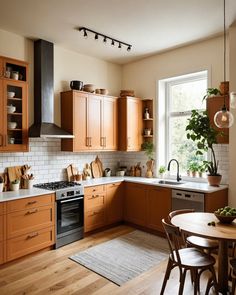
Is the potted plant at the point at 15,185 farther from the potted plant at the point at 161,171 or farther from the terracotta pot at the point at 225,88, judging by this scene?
the terracotta pot at the point at 225,88

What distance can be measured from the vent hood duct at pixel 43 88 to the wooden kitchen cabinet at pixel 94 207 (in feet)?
3.26

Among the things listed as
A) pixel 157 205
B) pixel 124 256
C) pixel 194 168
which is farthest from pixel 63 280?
pixel 194 168

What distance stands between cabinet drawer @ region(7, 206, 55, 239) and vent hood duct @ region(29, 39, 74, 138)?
3.84ft

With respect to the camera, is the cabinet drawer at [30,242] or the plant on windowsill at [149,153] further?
the plant on windowsill at [149,153]

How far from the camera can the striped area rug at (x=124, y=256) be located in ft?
9.98

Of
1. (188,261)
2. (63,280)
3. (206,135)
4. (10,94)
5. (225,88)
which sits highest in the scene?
(225,88)

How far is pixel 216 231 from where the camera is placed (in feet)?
7.47

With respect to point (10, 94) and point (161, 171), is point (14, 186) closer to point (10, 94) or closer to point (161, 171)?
point (10, 94)

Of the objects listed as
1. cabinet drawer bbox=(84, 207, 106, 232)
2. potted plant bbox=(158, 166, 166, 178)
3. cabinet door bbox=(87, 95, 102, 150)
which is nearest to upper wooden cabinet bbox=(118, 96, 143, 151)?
cabinet door bbox=(87, 95, 102, 150)

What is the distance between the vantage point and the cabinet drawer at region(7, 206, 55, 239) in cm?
322

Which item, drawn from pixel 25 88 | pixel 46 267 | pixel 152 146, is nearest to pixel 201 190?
pixel 152 146

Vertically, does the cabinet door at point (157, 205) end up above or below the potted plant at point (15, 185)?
below

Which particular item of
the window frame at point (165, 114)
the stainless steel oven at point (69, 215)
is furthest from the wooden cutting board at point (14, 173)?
the window frame at point (165, 114)

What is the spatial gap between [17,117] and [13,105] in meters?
0.18
